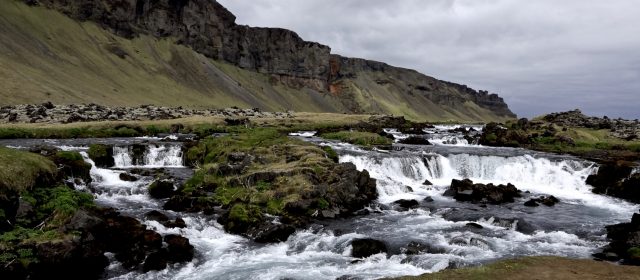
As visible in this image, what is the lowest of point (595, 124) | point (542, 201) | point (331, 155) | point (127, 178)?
point (542, 201)

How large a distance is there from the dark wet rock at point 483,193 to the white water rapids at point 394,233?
1.02 m

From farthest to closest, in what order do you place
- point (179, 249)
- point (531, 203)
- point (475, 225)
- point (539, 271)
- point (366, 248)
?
1. point (531, 203)
2. point (475, 225)
3. point (366, 248)
4. point (179, 249)
5. point (539, 271)

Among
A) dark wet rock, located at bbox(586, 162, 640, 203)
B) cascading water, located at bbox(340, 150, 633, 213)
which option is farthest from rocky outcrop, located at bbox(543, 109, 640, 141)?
dark wet rock, located at bbox(586, 162, 640, 203)

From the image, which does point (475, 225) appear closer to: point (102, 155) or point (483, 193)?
point (483, 193)

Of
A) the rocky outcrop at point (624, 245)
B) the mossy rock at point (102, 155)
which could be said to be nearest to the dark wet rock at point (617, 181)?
the rocky outcrop at point (624, 245)

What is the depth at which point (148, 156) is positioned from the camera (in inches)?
1768

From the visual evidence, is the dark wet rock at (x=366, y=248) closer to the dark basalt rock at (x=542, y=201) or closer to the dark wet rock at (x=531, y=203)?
the dark wet rock at (x=531, y=203)

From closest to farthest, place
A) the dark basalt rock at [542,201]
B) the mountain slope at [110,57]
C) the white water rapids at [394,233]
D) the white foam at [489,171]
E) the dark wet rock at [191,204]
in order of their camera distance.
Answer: the white water rapids at [394,233] < the dark wet rock at [191,204] < the dark basalt rock at [542,201] < the white foam at [489,171] < the mountain slope at [110,57]

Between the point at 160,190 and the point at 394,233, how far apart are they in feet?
51.9

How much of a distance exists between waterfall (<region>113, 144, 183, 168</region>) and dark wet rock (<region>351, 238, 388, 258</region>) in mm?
27037

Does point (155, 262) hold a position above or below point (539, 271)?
below

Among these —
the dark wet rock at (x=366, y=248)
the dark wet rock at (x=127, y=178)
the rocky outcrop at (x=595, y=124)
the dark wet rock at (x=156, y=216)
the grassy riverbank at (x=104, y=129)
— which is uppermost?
the rocky outcrop at (x=595, y=124)

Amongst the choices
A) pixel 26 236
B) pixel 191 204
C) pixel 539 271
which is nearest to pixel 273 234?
pixel 191 204

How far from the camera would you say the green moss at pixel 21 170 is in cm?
2255
